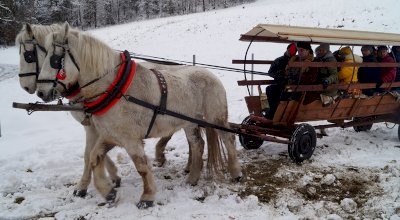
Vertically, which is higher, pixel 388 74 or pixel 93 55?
pixel 93 55

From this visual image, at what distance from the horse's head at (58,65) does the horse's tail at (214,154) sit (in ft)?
6.86

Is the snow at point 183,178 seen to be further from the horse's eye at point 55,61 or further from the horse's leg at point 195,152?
the horse's eye at point 55,61

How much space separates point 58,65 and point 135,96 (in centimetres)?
91

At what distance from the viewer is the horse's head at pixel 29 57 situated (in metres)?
3.71

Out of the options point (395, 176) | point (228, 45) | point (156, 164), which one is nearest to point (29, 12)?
point (228, 45)

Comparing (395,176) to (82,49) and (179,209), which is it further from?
(82,49)

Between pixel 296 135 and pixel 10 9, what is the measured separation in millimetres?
30046

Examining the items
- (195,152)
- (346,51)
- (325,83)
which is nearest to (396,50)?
(346,51)

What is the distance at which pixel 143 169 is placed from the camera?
4.13 meters

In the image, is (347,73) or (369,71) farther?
(369,71)

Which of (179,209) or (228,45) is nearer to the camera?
(179,209)

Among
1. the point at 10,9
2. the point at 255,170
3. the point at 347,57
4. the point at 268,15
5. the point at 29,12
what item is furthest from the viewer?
the point at 29,12

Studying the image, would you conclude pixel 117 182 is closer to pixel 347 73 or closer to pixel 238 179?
pixel 238 179

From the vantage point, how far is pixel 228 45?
20141 millimetres
